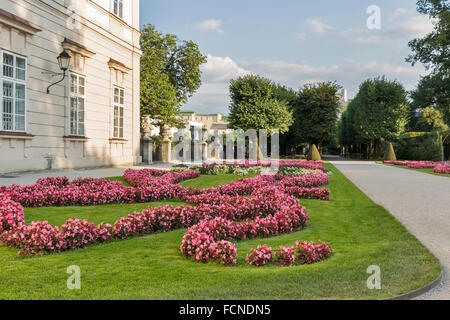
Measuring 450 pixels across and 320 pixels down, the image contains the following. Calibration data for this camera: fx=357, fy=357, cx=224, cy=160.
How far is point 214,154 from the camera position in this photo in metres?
48.4

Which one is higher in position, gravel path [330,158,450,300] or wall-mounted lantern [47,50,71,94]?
wall-mounted lantern [47,50,71,94]

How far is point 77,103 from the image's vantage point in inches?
687

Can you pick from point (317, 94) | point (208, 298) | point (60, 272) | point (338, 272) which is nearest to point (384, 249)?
point (338, 272)

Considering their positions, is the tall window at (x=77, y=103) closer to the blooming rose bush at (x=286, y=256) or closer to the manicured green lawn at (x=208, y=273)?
the manicured green lawn at (x=208, y=273)

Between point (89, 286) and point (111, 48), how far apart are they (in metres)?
19.7

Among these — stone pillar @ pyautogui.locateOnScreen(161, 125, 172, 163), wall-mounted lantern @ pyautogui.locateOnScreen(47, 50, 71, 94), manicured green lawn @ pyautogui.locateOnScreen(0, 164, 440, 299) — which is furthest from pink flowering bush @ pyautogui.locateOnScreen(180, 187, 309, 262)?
stone pillar @ pyautogui.locateOnScreen(161, 125, 172, 163)

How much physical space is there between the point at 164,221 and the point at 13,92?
10.8 m

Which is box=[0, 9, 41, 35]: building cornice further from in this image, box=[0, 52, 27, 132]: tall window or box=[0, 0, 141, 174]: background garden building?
box=[0, 52, 27, 132]: tall window

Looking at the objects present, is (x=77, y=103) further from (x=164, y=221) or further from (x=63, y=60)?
(x=164, y=221)

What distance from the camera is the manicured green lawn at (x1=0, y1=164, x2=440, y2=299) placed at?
10.9ft

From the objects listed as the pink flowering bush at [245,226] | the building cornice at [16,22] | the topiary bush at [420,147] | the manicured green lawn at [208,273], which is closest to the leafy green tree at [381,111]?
the topiary bush at [420,147]

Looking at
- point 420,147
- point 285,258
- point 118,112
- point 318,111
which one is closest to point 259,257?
point 285,258

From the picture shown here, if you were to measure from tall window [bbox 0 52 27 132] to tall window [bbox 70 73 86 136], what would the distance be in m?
3.09
